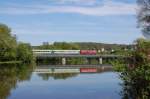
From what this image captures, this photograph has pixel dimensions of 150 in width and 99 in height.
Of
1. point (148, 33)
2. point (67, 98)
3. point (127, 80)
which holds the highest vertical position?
point (148, 33)

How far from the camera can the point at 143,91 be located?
20.5 meters

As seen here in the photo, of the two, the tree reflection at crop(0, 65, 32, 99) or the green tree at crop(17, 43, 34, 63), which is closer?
the tree reflection at crop(0, 65, 32, 99)

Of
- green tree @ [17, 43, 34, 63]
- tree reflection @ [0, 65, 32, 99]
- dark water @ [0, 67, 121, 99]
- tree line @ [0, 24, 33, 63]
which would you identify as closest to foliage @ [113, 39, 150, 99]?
dark water @ [0, 67, 121, 99]

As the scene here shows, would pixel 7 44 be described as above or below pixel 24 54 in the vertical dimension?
above

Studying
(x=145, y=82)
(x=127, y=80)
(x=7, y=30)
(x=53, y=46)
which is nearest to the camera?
(x=145, y=82)

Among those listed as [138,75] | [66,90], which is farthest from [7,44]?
[138,75]

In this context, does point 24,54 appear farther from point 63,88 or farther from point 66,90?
point 66,90

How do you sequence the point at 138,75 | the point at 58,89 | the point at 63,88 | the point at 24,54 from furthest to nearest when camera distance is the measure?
the point at 24,54 < the point at 63,88 < the point at 58,89 < the point at 138,75

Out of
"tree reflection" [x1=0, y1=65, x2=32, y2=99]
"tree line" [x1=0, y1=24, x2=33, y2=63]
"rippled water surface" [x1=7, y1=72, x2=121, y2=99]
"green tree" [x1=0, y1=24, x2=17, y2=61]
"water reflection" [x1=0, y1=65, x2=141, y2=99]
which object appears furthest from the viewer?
"tree line" [x1=0, y1=24, x2=33, y2=63]

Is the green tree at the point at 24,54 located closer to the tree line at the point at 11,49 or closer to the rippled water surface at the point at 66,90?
the tree line at the point at 11,49

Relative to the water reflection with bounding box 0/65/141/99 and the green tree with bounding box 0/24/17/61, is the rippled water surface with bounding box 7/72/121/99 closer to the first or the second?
the water reflection with bounding box 0/65/141/99

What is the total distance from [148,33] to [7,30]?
70883mm

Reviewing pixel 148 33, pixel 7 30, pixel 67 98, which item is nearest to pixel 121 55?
pixel 67 98

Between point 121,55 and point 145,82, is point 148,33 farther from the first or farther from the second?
point 145,82
